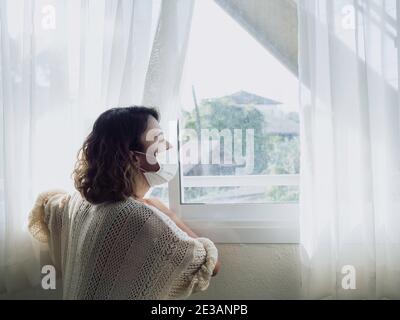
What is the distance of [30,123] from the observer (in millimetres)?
1117

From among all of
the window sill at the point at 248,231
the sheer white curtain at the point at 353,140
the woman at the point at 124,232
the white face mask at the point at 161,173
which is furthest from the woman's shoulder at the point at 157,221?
the sheer white curtain at the point at 353,140

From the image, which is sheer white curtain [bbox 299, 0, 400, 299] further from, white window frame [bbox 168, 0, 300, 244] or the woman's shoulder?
the woman's shoulder

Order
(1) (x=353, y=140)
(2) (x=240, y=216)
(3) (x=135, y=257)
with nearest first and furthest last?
(3) (x=135, y=257), (1) (x=353, y=140), (2) (x=240, y=216)

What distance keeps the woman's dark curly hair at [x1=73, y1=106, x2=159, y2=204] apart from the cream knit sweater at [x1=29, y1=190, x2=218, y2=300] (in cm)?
3

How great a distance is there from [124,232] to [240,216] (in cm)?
42

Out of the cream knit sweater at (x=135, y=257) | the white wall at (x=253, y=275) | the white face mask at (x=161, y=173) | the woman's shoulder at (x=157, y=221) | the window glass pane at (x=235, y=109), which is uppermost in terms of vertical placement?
the window glass pane at (x=235, y=109)

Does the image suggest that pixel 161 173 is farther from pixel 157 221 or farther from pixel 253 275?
pixel 253 275

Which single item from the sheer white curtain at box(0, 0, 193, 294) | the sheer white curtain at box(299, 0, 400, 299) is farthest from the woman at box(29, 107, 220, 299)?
the sheer white curtain at box(299, 0, 400, 299)

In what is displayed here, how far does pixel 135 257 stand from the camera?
86 centimetres

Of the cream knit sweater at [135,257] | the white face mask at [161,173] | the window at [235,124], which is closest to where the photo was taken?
the cream knit sweater at [135,257]

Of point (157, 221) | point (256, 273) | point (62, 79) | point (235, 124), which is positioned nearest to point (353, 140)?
point (235, 124)

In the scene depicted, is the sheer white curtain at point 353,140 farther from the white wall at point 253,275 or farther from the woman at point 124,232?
the woman at point 124,232

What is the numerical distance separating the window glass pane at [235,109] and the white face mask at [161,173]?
47mm

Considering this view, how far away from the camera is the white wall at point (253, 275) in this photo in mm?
1121
